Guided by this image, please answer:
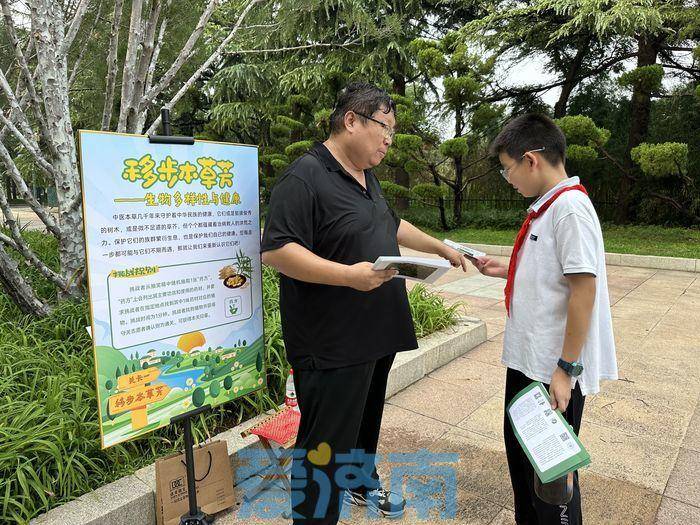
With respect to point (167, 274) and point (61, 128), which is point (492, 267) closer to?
point (167, 274)

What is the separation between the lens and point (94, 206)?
1535 millimetres

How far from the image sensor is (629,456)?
245cm

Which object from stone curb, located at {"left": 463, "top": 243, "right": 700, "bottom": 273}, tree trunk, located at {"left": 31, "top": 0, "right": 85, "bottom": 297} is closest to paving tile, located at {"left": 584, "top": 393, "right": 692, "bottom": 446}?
tree trunk, located at {"left": 31, "top": 0, "right": 85, "bottom": 297}

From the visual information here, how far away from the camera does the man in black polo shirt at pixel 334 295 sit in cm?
156

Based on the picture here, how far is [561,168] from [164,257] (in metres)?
1.41

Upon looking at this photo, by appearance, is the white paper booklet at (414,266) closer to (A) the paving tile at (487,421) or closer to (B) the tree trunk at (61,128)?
(A) the paving tile at (487,421)

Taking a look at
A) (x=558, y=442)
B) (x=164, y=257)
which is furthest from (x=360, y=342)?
(x=164, y=257)

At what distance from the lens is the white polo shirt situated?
4.58ft

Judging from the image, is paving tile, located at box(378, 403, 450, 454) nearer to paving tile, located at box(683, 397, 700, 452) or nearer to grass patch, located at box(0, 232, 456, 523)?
grass patch, located at box(0, 232, 456, 523)

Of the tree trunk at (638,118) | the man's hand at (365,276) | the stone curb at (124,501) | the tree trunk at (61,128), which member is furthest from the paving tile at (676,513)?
the tree trunk at (638,118)

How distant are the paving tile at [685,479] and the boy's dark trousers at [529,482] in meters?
0.81

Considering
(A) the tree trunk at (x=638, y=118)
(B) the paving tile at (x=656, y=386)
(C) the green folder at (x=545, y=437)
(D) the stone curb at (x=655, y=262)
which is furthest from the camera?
(A) the tree trunk at (x=638, y=118)

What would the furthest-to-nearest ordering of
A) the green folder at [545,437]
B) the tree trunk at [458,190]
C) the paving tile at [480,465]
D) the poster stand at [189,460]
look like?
the tree trunk at [458,190]
the paving tile at [480,465]
the poster stand at [189,460]
the green folder at [545,437]

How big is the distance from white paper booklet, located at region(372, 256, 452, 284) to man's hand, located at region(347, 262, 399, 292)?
0.02 m
